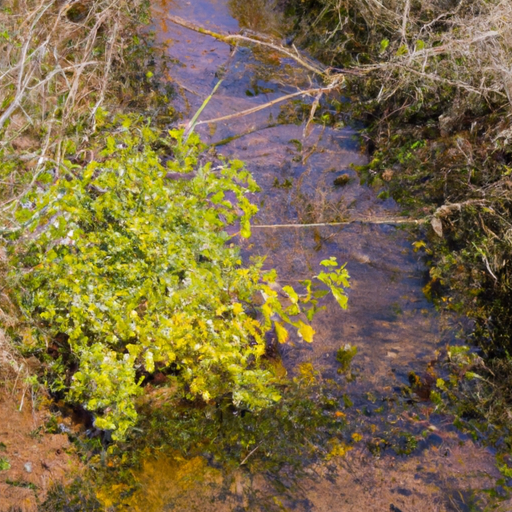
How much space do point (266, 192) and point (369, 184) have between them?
874 mm

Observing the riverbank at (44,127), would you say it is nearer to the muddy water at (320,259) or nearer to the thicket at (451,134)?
the muddy water at (320,259)

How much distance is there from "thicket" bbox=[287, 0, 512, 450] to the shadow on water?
22 centimetres

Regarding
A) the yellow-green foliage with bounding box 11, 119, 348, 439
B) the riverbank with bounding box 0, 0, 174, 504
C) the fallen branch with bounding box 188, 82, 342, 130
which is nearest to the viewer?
the yellow-green foliage with bounding box 11, 119, 348, 439

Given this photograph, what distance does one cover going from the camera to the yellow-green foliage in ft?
7.68

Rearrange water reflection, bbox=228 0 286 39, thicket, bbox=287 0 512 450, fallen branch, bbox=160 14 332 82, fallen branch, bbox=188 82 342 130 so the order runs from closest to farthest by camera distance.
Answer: thicket, bbox=287 0 512 450, fallen branch, bbox=188 82 342 130, fallen branch, bbox=160 14 332 82, water reflection, bbox=228 0 286 39

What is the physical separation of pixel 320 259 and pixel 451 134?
1.56m

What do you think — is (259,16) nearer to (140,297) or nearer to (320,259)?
(320,259)

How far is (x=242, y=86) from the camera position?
4.35 m

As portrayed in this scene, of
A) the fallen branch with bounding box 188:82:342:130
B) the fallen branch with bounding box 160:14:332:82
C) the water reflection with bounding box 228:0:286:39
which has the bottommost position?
the fallen branch with bounding box 188:82:342:130

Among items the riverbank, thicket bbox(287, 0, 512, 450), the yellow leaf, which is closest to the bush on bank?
thicket bbox(287, 0, 512, 450)

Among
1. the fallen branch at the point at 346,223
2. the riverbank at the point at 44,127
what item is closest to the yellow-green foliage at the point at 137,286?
the riverbank at the point at 44,127

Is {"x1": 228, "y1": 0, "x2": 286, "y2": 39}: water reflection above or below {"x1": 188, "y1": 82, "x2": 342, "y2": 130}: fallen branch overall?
above

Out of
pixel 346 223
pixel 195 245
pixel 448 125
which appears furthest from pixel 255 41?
pixel 195 245

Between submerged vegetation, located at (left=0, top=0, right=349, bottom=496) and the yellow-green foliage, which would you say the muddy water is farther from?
the yellow-green foliage
